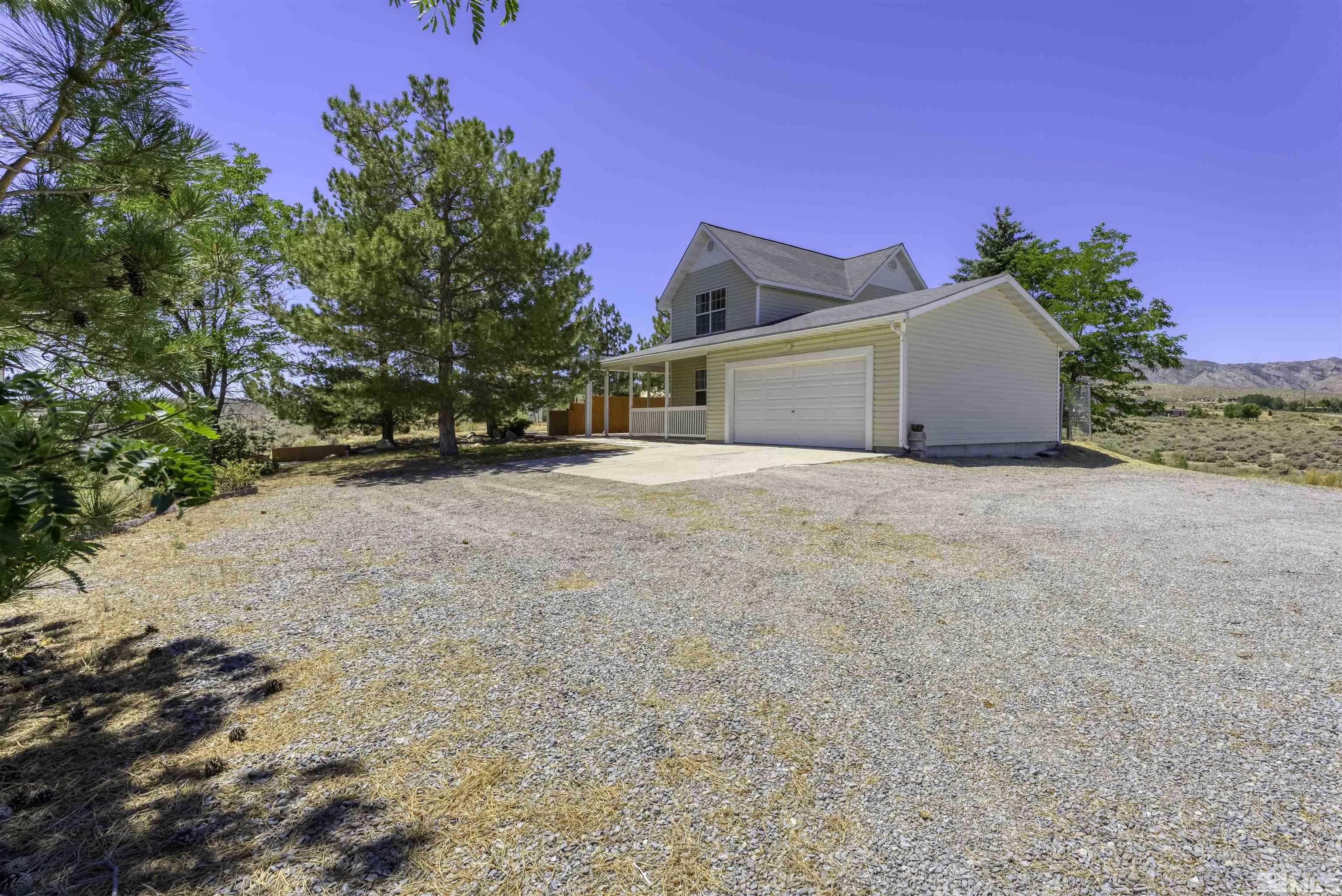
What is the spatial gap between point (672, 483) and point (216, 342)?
6651mm

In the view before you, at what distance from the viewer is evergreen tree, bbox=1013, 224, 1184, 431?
21.5 m

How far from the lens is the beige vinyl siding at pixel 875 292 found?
65.1 feet

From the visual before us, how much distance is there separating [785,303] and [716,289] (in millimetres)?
2559

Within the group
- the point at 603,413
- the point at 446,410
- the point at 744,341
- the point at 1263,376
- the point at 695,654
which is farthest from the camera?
the point at 1263,376

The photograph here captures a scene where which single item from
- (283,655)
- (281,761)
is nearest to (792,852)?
(281,761)

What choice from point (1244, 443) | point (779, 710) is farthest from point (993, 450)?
point (1244, 443)

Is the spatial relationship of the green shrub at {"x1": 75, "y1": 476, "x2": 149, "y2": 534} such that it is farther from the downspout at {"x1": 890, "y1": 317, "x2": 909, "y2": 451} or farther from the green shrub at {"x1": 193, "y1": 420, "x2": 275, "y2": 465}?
the downspout at {"x1": 890, "y1": 317, "x2": 909, "y2": 451}

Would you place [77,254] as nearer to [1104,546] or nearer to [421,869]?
[421,869]

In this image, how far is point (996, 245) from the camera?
93.9 ft

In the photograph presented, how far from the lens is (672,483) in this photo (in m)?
8.97

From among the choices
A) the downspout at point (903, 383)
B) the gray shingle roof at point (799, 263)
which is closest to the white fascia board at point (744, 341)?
the downspout at point (903, 383)

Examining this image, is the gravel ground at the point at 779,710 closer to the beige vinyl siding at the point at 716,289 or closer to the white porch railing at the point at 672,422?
the white porch railing at the point at 672,422

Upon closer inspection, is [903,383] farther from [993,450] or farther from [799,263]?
[799,263]

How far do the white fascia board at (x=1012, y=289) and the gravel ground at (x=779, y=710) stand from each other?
26.2 ft
